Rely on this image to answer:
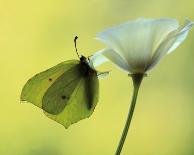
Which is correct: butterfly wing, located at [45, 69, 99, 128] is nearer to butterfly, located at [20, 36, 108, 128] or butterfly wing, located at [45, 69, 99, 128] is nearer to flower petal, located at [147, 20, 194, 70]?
butterfly, located at [20, 36, 108, 128]

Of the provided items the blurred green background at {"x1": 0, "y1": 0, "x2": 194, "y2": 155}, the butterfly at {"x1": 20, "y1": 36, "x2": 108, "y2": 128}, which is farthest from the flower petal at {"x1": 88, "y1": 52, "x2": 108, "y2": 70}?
the blurred green background at {"x1": 0, "y1": 0, "x2": 194, "y2": 155}

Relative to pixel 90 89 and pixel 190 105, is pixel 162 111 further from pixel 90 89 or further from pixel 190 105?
pixel 90 89

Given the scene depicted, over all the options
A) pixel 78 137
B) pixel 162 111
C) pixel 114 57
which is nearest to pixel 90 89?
pixel 114 57

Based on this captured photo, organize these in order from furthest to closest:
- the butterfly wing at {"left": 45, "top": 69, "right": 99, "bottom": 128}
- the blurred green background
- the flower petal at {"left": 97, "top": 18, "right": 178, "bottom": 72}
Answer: the blurred green background → the butterfly wing at {"left": 45, "top": 69, "right": 99, "bottom": 128} → the flower petal at {"left": 97, "top": 18, "right": 178, "bottom": 72}

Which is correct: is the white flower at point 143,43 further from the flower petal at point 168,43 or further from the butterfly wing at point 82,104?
the butterfly wing at point 82,104

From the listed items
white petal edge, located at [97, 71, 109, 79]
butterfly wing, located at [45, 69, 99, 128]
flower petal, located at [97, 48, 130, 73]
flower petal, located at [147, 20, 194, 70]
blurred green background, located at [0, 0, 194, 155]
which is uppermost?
blurred green background, located at [0, 0, 194, 155]

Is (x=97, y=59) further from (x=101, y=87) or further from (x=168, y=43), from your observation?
(x=101, y=87)

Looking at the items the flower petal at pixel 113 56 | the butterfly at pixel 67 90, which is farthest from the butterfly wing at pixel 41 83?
the flower petal at pixel 113 56
